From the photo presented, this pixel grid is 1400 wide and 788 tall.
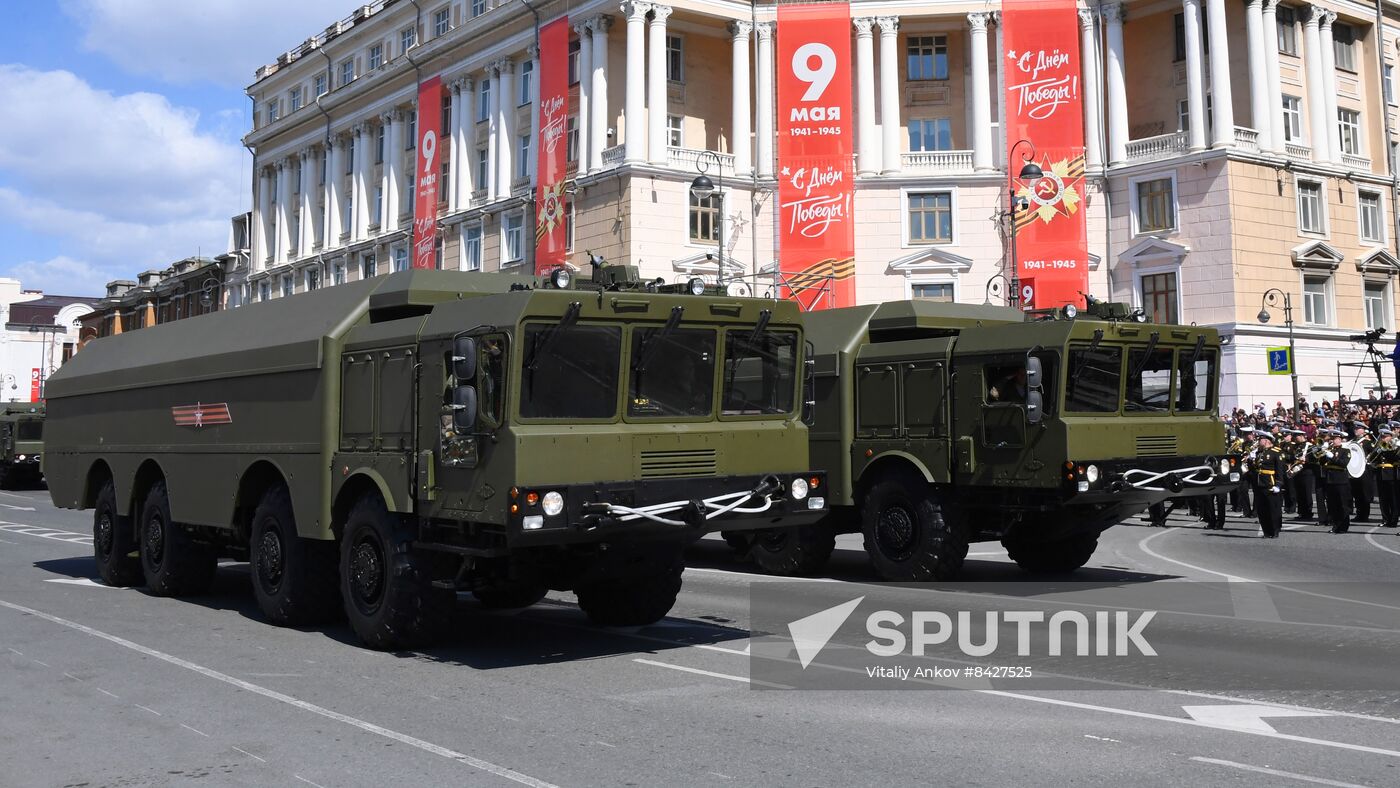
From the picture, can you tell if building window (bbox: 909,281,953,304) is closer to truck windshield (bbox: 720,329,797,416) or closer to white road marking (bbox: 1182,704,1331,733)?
truck windshield (bbox: 720,329,797,416)

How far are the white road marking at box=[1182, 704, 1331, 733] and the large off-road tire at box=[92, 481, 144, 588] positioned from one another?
11745mm

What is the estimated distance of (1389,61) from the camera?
52312 mm

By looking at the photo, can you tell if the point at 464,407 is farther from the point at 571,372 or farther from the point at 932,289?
the point at 932,289

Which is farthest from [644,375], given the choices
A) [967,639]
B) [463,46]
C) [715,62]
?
[463,46]

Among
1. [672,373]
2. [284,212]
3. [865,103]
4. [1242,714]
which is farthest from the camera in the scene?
[284,212]

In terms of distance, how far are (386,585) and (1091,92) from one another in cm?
4471

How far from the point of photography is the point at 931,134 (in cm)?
5094

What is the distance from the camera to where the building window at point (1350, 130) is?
164ft

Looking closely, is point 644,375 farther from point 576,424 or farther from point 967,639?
point 967,639

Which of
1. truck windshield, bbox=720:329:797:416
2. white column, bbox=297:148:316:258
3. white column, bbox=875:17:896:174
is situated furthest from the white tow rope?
white column, bbox=297:148:316:258

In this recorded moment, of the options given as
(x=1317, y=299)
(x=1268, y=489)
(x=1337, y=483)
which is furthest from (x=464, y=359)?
(x=1317, y=299)

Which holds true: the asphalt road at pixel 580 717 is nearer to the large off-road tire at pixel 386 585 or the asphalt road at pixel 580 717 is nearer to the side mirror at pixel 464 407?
the large off-road tire at pixel 386 585

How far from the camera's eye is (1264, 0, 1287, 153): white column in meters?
46.4

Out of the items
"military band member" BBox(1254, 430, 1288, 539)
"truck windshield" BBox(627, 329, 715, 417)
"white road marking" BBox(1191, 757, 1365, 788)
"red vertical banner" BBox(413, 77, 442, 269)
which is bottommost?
"white road marking" BBox(1191, 757, 1365, 788)
